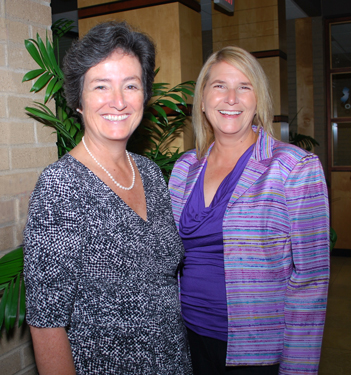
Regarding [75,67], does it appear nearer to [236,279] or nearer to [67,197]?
[67,197]

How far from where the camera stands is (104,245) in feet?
3.95

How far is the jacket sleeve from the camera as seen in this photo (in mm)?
1435

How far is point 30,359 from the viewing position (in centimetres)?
195

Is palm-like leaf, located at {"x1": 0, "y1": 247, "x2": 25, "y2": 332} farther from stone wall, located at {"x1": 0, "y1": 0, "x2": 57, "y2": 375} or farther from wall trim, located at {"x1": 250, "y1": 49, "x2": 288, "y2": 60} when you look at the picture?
wall trim, located at {"x1": 250, "y1": 49, "x2": 288, "y2": 60}

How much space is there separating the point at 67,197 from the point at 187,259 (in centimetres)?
65

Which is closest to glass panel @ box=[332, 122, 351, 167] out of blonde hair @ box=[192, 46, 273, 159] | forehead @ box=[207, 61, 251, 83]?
blonde hair @ box=[192, 46, 273, 159]

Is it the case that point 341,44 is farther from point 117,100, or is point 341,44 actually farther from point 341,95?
point 117,100

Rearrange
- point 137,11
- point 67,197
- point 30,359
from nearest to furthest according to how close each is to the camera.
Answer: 1. point 67,197
2. point 30,359
3. point 137,11

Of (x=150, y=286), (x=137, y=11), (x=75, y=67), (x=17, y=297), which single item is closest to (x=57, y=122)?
(x=75, y=67)

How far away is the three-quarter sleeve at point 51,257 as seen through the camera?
1.10 metres

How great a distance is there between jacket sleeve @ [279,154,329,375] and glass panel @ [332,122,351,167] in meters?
5.66

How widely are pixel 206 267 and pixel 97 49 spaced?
887 mm

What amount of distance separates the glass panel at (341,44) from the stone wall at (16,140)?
5739 millimetres

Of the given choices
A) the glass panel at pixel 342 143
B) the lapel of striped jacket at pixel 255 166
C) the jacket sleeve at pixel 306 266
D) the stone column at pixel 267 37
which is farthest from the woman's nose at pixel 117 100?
the glass panel at pixel 342 143
